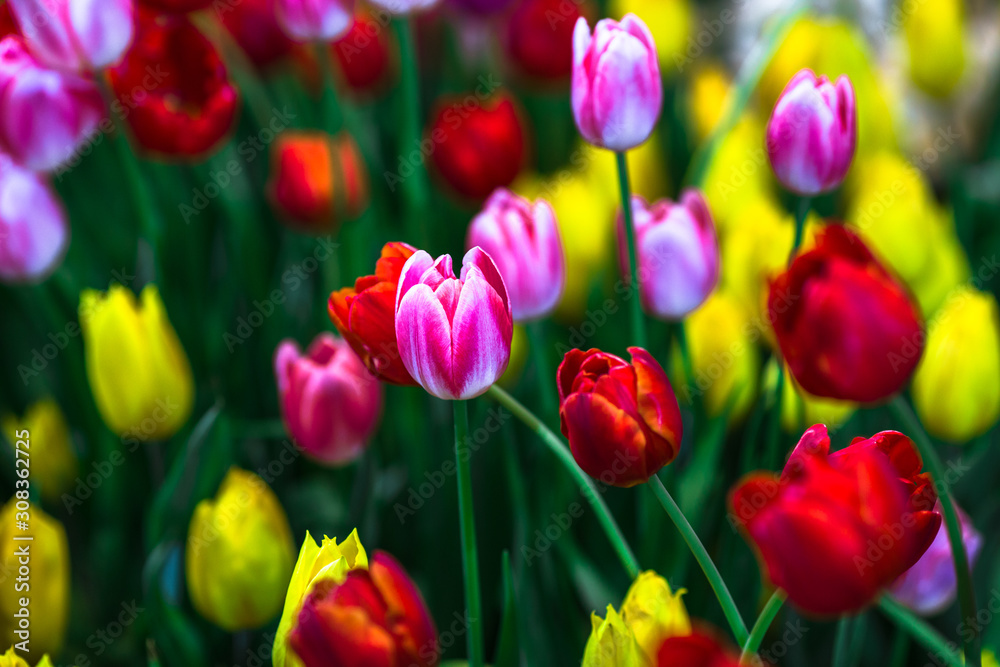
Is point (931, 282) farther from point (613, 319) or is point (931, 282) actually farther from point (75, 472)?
point (75, 472)

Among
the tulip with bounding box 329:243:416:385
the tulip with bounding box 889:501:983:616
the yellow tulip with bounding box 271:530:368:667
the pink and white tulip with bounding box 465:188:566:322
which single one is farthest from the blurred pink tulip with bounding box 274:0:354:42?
the tulip with bounding box 889:501:983:616

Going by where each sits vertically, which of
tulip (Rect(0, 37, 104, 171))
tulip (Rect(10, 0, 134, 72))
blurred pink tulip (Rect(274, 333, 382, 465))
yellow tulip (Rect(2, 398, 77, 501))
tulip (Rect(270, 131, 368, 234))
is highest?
tulip (Rect(10, 0, 134, 72))

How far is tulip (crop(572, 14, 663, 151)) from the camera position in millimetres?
539

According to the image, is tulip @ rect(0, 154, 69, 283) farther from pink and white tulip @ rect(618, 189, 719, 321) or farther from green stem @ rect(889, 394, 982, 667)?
green stem @ rect(889, 394, 982, 667)

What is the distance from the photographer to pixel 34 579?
61 cm

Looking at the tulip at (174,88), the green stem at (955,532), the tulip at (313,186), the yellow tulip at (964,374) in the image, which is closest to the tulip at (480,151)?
the tulip at (313,186)

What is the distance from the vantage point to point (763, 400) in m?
0.68

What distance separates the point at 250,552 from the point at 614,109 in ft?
1.18

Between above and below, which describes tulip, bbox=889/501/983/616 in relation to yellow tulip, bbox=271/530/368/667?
below

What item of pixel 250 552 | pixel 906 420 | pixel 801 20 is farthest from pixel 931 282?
pixel 250 552

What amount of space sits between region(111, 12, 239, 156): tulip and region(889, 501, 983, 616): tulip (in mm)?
607

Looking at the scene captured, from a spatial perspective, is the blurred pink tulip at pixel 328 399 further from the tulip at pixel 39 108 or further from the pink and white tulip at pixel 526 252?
the tulip at pixel 39 108

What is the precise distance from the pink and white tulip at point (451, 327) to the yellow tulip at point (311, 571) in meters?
0.08

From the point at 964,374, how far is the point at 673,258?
0.77ft
